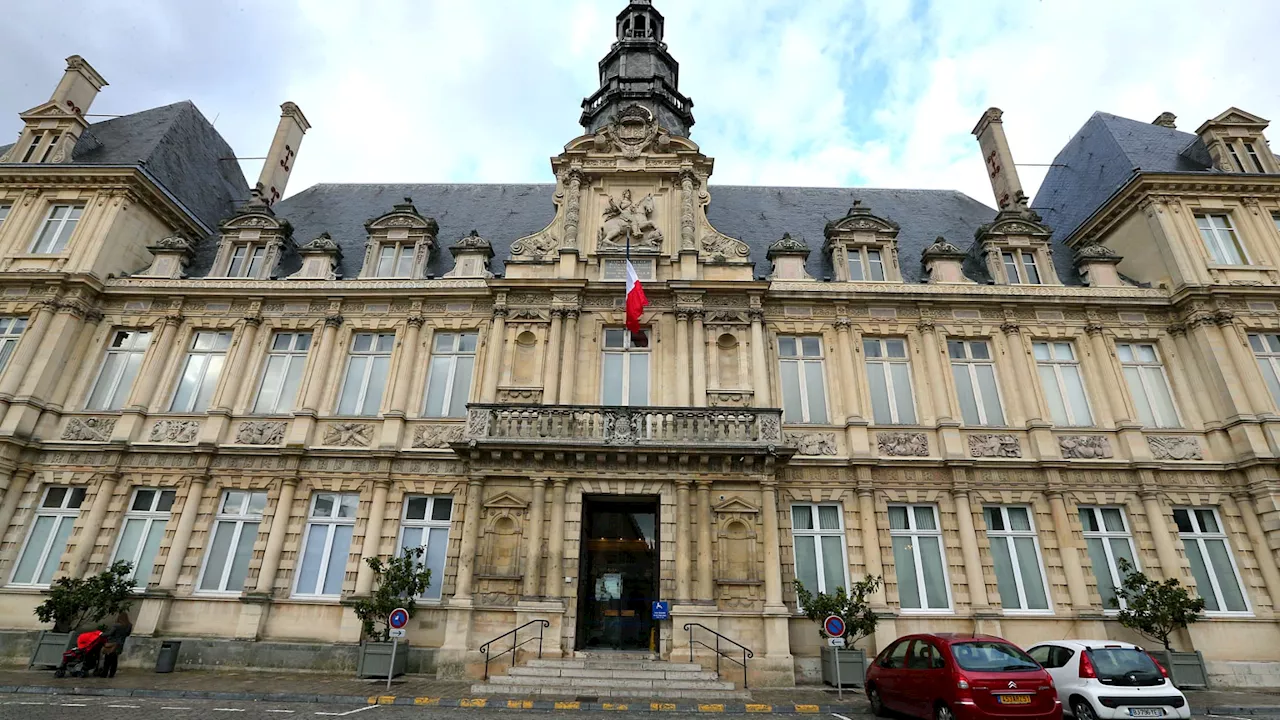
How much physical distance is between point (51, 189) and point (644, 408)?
19.4m

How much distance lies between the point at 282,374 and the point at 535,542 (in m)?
8.99

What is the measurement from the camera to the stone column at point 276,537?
14281 mm

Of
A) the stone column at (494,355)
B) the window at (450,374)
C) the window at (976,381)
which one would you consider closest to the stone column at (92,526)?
the window at (450,374)

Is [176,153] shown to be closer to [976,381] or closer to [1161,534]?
[976,381]

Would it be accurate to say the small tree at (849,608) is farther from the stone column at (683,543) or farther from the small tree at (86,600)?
the small tree at (86,600)

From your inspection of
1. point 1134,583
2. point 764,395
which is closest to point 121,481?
point 764,395

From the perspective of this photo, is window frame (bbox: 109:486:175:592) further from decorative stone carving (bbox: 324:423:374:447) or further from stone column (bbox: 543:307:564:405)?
stone column (bbox: 543:307:564:405)

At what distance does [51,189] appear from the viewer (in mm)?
18484

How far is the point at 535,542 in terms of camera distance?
13.7m

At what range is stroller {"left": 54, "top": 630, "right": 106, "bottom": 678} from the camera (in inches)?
477

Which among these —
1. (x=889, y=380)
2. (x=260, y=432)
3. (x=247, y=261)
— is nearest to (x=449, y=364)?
(x=260, y=432)

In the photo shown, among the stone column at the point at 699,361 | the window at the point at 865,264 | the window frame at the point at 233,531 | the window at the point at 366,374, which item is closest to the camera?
the window frame at the point at 233,531

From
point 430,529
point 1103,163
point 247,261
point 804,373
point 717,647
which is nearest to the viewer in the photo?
point 717,647

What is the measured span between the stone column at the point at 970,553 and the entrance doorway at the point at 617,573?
7236 millimetres
